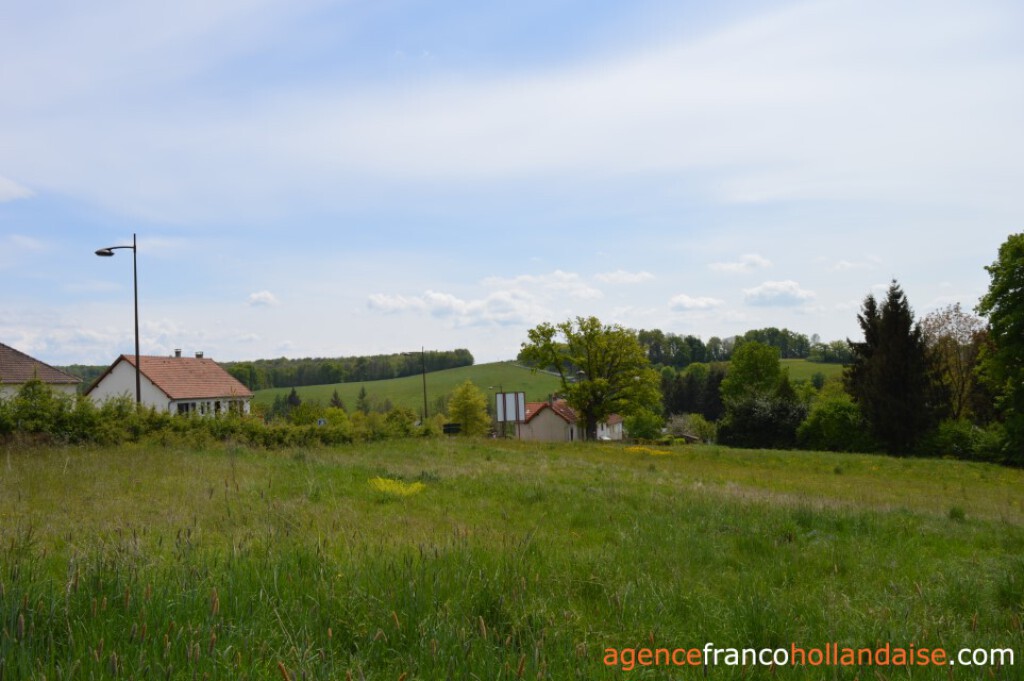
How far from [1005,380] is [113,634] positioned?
4167cm

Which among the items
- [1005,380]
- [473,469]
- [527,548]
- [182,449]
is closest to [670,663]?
[527,548]

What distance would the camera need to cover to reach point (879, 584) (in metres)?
5.98

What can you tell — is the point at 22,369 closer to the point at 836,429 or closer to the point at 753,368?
the point at 836,429

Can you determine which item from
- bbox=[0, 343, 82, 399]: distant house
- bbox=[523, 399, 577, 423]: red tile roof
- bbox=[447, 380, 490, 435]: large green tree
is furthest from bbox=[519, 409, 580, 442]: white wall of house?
bbox=[0, 343, 82, 399]: distant house

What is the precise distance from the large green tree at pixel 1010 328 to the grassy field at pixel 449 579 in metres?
26.8

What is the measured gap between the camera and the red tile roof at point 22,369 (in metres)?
42.9

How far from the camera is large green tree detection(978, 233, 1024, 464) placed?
31.9 m

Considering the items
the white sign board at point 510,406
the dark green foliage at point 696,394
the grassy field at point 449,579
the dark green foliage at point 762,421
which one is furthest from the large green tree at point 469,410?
the grassy field at point 449,579

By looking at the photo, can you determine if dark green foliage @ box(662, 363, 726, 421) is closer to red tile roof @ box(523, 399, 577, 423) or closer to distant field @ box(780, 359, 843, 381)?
distant field @ box(780, 359, 843, 381)

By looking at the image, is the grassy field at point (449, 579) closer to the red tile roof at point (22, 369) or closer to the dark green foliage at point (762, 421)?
the red tile roof at point (22, 369)

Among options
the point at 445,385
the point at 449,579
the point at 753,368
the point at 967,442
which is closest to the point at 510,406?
the point at 967,442

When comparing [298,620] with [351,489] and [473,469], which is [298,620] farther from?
[473,469]

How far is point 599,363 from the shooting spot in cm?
5512

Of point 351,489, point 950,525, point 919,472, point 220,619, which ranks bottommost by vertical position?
point 919,472
